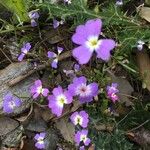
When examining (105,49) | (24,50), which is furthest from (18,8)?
(105,49)

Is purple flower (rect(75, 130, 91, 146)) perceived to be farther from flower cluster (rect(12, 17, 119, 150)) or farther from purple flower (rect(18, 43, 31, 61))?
purple flower (rect(18, 43, 31, 61))

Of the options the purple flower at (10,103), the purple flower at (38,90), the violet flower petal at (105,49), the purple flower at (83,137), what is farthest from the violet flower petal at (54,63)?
the violet flower petal at (105,49)

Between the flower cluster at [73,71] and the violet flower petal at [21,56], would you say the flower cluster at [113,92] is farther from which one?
the violet flower petal at [21,56]

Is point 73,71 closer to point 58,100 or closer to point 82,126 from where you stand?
point 58,100

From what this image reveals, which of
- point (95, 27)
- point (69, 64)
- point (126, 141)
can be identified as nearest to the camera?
point (95, 27)

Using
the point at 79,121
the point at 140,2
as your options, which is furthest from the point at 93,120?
the point at 140,2

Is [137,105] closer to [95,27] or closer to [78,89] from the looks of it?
[78,89]
